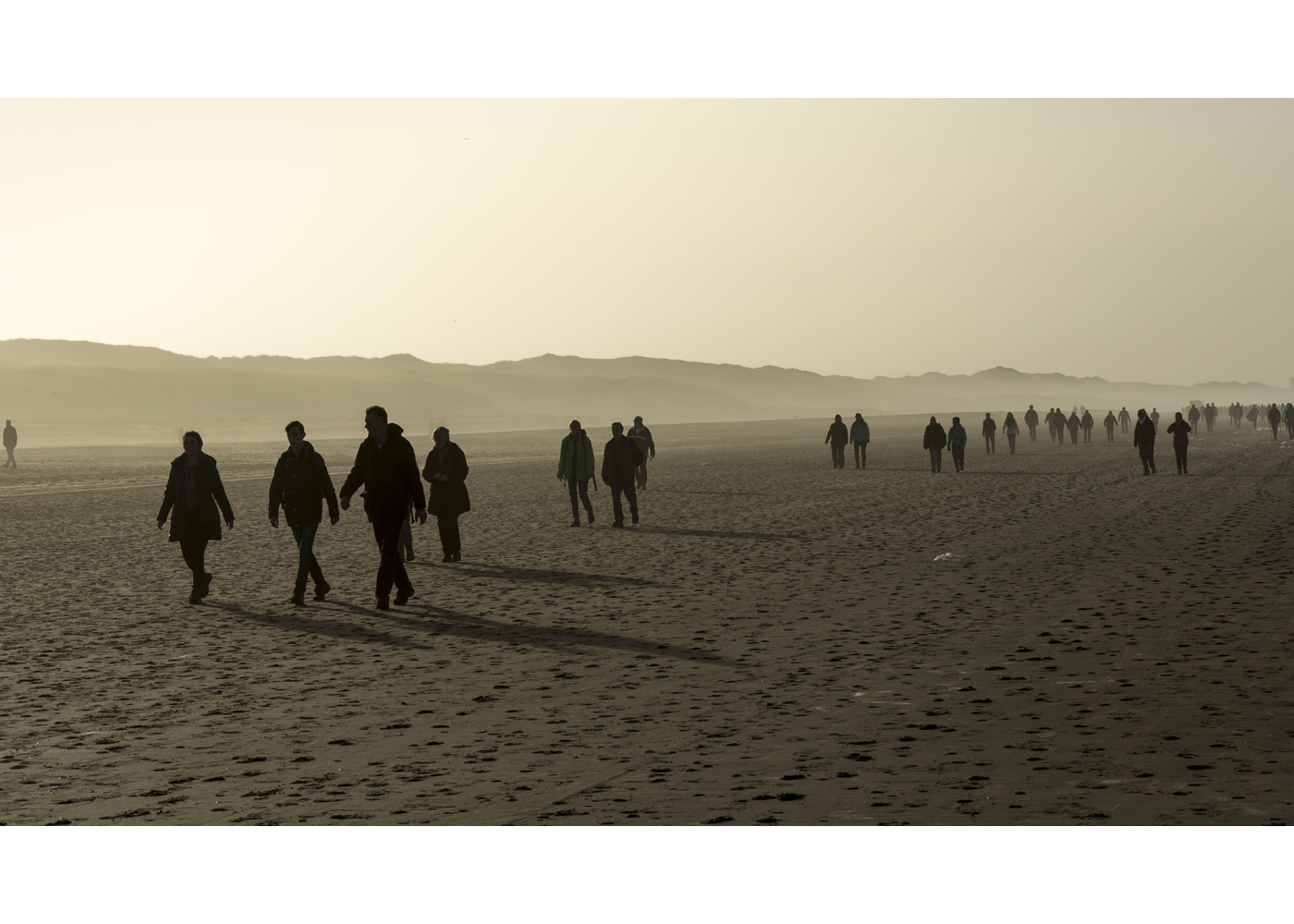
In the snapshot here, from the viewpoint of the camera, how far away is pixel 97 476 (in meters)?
38.7

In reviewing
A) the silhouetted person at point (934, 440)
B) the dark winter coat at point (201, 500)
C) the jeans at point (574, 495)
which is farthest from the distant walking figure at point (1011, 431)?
the dark winter coat at point (201, 500)

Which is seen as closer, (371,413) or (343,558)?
(371,413)

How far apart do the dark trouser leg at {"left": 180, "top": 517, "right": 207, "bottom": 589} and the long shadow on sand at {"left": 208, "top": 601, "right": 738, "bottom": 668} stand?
61cm

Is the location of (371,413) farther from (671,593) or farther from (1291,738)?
(1291,738)

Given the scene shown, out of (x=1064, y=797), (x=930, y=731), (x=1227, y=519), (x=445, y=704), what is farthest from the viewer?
(x=1227, y=519)

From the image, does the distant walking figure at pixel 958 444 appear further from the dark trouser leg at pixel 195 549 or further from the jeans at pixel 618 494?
the dark trouser leg at pixel 195 549

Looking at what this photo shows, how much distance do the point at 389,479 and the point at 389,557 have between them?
2.53 ft

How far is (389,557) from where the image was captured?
37.2 ft

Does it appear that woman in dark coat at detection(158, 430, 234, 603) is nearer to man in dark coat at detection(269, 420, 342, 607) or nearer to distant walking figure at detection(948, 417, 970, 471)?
man in dark coat at detection(269, 420, 342, 607)

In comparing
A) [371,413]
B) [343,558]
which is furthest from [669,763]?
[343,558]

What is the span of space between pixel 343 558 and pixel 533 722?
940 centimetres

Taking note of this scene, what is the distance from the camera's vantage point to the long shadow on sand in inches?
369

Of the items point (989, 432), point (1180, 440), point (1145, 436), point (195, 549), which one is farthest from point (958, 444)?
point (195, 549)

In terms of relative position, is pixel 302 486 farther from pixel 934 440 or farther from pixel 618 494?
pixel 934 440
